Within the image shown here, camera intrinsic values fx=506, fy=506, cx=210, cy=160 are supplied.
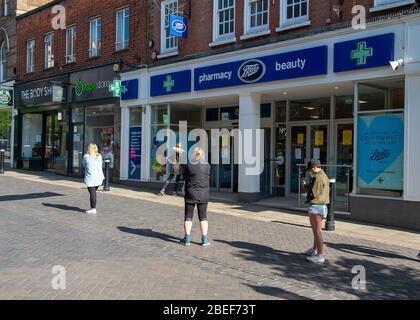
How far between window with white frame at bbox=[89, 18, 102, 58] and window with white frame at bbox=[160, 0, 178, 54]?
3690mm

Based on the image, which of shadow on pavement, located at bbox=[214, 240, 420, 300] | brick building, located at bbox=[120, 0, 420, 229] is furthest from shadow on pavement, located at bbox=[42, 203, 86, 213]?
shadow on pavement, located at bbox=[214, 240, 420, 300]

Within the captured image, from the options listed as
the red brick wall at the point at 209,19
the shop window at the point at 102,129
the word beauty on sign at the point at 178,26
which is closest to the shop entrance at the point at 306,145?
the red brick wall at the point at 209,19

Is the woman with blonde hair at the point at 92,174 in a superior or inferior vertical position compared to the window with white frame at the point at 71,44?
inferior

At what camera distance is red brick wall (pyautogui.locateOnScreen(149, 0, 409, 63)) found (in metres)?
12.4

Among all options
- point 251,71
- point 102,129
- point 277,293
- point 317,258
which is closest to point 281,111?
point 251,71

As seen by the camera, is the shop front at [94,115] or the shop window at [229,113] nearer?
the shop window at [229,113]

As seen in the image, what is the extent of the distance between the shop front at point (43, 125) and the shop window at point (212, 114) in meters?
6.98

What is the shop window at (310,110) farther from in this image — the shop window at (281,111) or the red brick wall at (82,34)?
the red brick wall at (82,34)

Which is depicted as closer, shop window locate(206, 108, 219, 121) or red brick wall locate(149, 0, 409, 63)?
red brick wall locate(149, 0, 409, 63)

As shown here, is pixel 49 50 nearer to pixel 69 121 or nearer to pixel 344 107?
pixel 69 121

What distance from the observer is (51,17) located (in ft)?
74.2

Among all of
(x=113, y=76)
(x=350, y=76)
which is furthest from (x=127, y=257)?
(x=113, y=76)

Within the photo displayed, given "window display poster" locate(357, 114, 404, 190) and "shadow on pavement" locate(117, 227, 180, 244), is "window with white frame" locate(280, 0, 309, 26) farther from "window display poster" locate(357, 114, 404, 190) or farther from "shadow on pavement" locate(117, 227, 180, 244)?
"shadow on pavement" locate(117, 227, 180, 244)

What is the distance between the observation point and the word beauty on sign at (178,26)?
1528 centimetres
